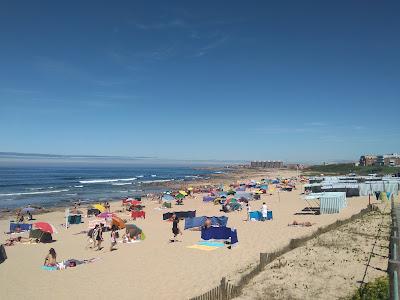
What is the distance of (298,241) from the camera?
16328mm

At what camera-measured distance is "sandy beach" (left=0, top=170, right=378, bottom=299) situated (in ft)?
39.5

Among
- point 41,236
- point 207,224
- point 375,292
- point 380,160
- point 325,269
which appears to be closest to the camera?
point 375,292

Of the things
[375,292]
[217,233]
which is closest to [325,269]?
[375,292]

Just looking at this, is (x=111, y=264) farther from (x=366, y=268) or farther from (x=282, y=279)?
(x=366, y=268)

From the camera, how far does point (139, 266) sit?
48.9ft

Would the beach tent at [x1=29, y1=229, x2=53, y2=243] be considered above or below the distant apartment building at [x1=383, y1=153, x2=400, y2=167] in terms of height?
below

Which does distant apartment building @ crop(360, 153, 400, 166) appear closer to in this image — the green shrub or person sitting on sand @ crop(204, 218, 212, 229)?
person sitting on sand @ crop(204, 218, 212, 229)

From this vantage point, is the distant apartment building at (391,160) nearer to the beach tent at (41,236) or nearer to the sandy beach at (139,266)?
the sandy beach at (139,266)

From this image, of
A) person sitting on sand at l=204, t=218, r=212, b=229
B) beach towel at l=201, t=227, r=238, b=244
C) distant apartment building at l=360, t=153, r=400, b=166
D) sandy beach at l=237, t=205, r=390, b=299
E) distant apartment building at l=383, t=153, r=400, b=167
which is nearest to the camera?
sandy beach at l=237, t=205, r=390, b=299

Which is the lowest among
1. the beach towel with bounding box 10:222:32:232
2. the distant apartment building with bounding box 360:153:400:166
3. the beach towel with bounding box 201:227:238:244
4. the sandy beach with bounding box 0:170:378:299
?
the beach towel with bounding box 10:222:32:232

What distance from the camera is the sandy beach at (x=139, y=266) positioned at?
1205cm

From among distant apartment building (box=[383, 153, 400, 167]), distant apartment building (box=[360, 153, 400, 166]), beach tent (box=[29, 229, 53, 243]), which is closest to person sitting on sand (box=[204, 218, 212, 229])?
beach tent (box=[29, 229, 53, 243])

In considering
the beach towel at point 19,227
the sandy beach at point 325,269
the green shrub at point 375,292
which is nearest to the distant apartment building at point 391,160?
the sandy beach at point 325,269

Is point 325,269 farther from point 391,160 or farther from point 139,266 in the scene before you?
point 391,160
